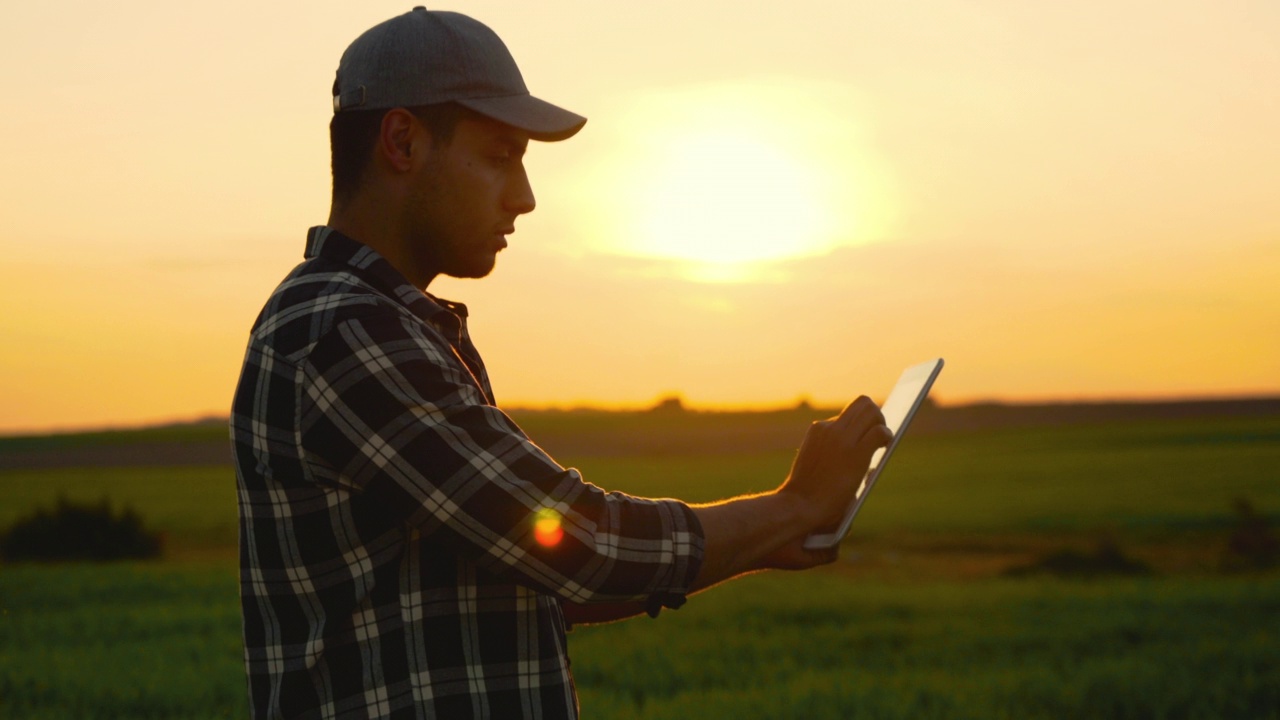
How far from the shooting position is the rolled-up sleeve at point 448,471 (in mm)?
1928

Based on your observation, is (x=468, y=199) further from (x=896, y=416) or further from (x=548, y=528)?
(x=896, y=416)

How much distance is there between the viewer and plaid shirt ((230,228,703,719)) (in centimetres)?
194

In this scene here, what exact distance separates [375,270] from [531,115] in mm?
385

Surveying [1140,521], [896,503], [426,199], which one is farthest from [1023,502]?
[426,199]

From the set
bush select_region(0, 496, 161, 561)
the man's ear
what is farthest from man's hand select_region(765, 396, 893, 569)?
bush select_region(0, 496, 161, 561)

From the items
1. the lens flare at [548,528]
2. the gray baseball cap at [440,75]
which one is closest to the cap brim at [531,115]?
the gray baseball cap at [440,75]

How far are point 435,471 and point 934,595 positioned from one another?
13.7 meters

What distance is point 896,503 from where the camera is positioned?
117 ft

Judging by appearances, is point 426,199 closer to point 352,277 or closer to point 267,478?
point 352,277

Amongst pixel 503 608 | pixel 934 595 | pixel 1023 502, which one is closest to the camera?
pixel 503 608

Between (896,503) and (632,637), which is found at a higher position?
(632,637)

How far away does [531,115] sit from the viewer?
2217mm

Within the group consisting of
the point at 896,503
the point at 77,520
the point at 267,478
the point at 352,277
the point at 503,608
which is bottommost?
the point at 896,503

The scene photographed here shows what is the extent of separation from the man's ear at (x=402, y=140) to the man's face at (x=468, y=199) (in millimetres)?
21
